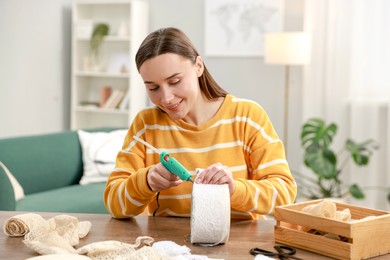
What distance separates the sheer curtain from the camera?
512 centimetres

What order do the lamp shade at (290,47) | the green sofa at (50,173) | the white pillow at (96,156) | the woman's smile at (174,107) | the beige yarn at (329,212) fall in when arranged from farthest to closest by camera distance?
the lamp shade at (290,47) < the white pillow at (96,156) < the green sofa at (50,173) < the woman's smile at (174,107) < the beige yarn at (329,212)

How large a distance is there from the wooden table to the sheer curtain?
3722 millimetres

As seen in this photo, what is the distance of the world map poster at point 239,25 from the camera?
5.68 m

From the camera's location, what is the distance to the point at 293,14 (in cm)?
559

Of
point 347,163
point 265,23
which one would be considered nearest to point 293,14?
point 265,23

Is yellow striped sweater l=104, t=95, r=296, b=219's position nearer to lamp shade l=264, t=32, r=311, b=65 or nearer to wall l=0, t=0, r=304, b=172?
lamp shade l=264, t=32, r=311, b=65

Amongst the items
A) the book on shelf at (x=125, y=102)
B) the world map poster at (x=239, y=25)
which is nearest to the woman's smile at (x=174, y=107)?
the world map poster at (x=239, y=25)

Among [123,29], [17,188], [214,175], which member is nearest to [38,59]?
[123,29]

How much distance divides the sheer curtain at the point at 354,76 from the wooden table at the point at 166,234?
147 inches

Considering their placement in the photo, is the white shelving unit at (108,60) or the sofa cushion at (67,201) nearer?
the sofa cushion at (67,201)

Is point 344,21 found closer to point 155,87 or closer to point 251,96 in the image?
point 251,96

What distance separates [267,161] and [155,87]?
0.37 metres

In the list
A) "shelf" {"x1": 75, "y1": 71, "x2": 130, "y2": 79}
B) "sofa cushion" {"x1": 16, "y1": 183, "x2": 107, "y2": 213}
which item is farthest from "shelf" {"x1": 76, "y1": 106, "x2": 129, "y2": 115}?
"sofa cushion" {"x1": 16, "y1": 183, "x2": 107, "y2": 213}

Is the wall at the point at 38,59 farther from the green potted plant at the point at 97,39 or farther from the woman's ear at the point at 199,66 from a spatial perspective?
the woman's ear at the point at 199,66
